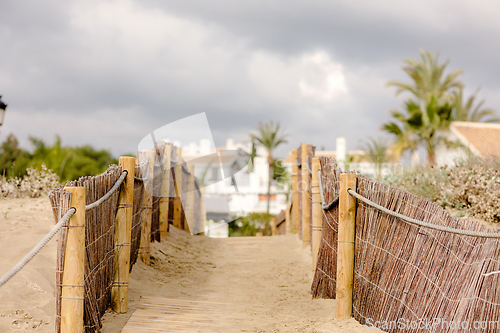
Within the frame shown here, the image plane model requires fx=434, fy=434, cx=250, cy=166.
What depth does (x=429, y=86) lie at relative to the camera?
122 feet

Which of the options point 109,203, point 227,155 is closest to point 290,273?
point 227,155

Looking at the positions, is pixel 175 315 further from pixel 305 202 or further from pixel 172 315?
pixel 305 202

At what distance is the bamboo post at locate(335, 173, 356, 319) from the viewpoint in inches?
157

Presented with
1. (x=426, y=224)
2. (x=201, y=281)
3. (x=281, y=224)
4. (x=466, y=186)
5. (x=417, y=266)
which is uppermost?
(x=466, y=186)

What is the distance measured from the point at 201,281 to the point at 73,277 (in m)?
3.30

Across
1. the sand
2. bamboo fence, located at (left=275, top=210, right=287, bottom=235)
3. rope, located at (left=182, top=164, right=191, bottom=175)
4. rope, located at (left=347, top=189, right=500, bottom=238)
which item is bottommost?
bamboo fence, located at (left=275, top=210, right=287, bottom=235)

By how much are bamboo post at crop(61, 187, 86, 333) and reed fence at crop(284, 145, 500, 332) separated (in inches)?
89.4

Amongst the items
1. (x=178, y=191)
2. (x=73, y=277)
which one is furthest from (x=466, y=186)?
(x=73, y=277)

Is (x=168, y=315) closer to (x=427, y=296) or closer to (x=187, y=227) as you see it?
(x=427, y=296)

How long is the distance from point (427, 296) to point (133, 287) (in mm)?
3382

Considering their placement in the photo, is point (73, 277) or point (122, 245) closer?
point (73, 277)

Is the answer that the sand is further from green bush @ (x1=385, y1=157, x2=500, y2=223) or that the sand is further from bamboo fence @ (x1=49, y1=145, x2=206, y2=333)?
green bush @ (x1=385, y1=157, x2=500, y2=223)

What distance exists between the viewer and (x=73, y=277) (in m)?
3.07

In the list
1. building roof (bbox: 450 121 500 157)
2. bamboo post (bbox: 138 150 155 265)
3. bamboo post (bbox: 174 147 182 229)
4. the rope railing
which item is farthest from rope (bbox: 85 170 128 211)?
building roof (bbox: 450 121 500 157)
